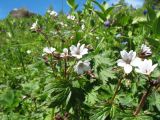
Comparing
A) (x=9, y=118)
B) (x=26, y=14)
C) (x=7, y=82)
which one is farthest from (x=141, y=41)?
(x=26, y=14)

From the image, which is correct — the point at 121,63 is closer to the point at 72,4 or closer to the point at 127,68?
the point at 127,68

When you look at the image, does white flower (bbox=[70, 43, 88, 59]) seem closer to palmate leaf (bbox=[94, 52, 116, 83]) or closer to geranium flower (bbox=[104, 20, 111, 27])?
palmate leaf (bbox=[94, 52, 116, 83])

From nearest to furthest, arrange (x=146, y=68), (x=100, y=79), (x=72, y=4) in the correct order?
(x=146, y=68) < (x=100, y=79) < (x=72, y=4)

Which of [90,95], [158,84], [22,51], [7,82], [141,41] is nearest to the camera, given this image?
[158,84]

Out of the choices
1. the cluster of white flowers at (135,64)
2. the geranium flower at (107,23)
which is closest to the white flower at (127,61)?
the cluster of white flowers at (135,64)

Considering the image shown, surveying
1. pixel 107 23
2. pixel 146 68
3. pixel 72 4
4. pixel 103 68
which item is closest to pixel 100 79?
pixel 103 68

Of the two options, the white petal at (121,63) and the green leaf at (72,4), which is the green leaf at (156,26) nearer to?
the white petal at (121,63)

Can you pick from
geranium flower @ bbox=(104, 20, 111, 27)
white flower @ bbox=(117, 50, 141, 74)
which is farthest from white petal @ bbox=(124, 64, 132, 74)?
geranium flower @ bbox=(104, 20, 111, 27)

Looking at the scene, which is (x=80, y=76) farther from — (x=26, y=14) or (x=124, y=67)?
(x=26, y=14)
